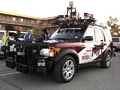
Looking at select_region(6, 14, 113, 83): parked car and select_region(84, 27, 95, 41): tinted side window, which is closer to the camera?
select_region(6, 14, 113, 83): parked car

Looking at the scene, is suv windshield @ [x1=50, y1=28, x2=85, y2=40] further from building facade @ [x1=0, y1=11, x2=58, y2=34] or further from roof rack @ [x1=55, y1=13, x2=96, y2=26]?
building facade @ [x1=0, y1=11, x2=58, y2=34]

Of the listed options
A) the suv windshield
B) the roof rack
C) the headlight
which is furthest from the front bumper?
the roof rack

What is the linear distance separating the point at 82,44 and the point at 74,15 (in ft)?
5.06

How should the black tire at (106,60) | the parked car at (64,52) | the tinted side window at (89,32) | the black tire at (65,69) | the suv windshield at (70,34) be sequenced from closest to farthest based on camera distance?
the parked car at (64,52) → the black tire at (65,69) → the suv windshield at (70,34) → the tinted side window at (89,32) → the black tire at (106,60)

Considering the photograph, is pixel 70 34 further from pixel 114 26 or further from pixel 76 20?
pixel 114 26

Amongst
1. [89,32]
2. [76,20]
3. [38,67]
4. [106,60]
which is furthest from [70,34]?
[106,60]

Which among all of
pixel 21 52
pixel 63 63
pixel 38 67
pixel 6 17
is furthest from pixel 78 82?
pixel 6 17

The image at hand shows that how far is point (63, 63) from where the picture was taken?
12.9ft

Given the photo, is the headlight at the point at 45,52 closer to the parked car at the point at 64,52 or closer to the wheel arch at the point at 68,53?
the parked car at the point at 64,52

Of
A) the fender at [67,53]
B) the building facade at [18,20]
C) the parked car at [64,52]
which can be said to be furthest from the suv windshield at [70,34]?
the building facade at [18,20]

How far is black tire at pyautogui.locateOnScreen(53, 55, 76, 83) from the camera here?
3.83 metres

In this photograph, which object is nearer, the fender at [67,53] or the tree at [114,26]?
the fender at [67,53]

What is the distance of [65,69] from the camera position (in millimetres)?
4074

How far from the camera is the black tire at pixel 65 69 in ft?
12.6
